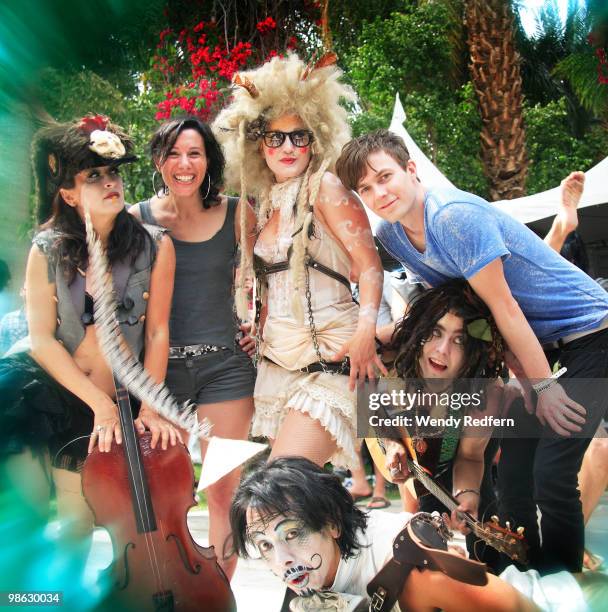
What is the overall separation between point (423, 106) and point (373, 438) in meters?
1.19

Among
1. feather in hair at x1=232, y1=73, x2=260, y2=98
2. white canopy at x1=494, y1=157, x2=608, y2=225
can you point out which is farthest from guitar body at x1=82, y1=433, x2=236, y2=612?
white canopy at x1=494, y1=157, x2=608, y2=225

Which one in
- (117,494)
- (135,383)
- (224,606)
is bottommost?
(224,606)

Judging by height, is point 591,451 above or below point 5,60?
below

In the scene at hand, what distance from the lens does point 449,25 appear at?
8.12ft

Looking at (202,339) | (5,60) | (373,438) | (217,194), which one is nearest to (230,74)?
(217,194)

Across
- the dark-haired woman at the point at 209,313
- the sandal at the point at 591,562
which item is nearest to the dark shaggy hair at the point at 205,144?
the dark-haired woman at the point at 209,313

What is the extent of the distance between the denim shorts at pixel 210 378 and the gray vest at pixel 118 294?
16cm

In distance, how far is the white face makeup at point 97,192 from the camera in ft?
7.00

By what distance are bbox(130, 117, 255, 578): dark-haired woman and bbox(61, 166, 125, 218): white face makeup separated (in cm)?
19

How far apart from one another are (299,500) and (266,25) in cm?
155

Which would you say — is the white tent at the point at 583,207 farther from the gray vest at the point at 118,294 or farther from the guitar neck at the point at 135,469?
A: the guitar neck at the point at 135,469

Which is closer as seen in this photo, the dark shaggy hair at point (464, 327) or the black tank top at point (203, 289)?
the dark shaggy hair at point (464, 327)

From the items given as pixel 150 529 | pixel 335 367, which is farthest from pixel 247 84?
pixel 150 529

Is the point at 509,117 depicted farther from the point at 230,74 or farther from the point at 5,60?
the point at 5,60
